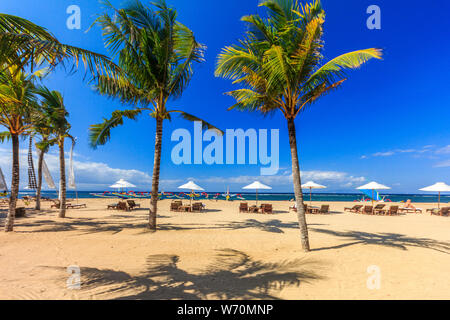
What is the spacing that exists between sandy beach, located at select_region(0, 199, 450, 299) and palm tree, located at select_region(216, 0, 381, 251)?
64.4 inches

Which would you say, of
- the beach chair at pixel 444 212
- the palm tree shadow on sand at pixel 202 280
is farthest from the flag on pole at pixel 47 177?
the beach chair at pixel 444 212

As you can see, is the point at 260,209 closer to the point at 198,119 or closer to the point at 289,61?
the point at 198,119

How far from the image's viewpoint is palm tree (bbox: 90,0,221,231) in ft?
Answer: 24.9

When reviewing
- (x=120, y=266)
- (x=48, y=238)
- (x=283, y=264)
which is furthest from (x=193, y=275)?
(x=48, y=238)

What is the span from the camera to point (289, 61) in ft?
19.4

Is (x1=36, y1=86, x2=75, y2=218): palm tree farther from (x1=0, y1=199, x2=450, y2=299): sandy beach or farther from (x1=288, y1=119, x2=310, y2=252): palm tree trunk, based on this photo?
(x1=288, y1=119, x2=310, y2=252): palm tree trunk

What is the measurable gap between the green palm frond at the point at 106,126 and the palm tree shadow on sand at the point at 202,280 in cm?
558

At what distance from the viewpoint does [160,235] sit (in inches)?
323

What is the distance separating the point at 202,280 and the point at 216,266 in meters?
0.92

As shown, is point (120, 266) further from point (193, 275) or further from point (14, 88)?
point (14, 88)

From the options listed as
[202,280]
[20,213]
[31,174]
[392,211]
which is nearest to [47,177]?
[31,174]

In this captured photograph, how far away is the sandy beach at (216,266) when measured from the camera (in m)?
3.65

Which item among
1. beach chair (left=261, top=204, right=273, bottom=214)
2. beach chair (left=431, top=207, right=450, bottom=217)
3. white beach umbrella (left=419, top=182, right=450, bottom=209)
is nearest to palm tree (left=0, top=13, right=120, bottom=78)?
beach chair (left=261, top=204, right=273, bottom=214)
